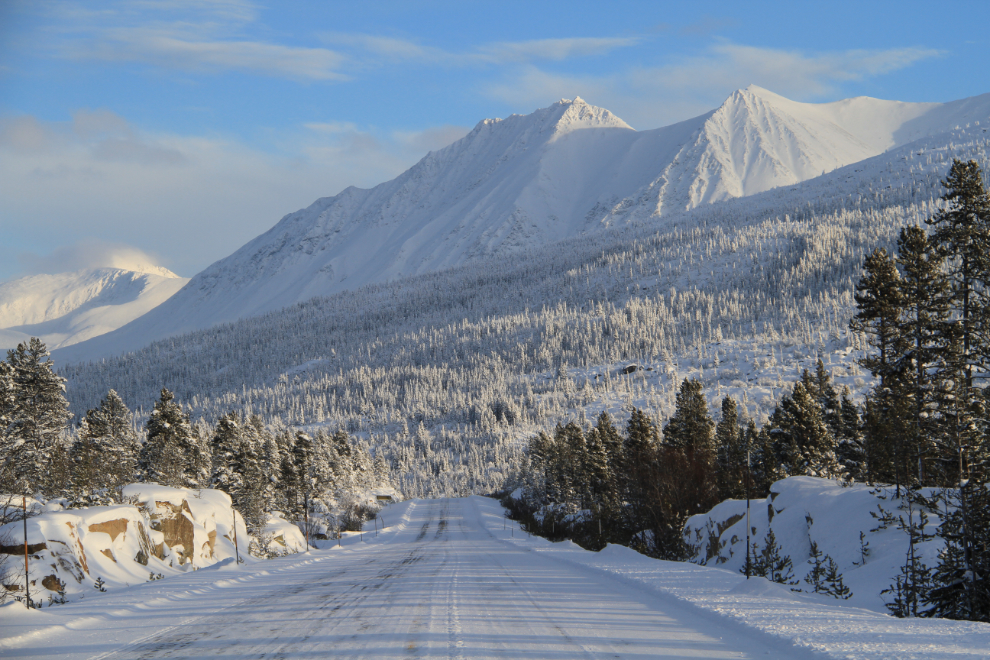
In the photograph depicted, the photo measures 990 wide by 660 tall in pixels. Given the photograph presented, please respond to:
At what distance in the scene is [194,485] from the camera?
47844 mm

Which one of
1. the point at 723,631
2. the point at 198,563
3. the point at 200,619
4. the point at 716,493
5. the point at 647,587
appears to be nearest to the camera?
the point at 723,631

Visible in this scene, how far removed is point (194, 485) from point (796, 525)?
4183cm

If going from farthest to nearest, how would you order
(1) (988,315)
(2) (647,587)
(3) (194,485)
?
(3) (194,485), (1) (988,315), (2) (647,587)

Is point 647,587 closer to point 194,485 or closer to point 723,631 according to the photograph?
point 723,631

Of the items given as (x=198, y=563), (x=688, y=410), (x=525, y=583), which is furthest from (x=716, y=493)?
(x=198, y=563)

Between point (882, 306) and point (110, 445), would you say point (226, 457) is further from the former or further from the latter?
point (882, 306)

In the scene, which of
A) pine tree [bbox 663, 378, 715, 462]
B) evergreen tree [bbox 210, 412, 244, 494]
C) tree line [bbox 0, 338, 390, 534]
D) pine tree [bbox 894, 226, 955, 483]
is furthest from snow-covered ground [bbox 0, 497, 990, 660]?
pine tree [bbox 663, 378, 715, 462]

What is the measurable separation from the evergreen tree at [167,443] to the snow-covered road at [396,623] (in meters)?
28.7

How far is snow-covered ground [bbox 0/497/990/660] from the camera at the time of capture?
10.2 m

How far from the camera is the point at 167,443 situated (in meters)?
49.1

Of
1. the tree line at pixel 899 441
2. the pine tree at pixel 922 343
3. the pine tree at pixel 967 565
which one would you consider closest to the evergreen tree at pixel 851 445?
the tree line at pixel 899 441

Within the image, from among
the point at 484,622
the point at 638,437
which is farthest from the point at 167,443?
the point at 484,622

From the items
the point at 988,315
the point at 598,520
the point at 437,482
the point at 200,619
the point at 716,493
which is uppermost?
the point at 988,315

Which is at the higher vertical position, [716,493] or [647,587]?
[647,587]
